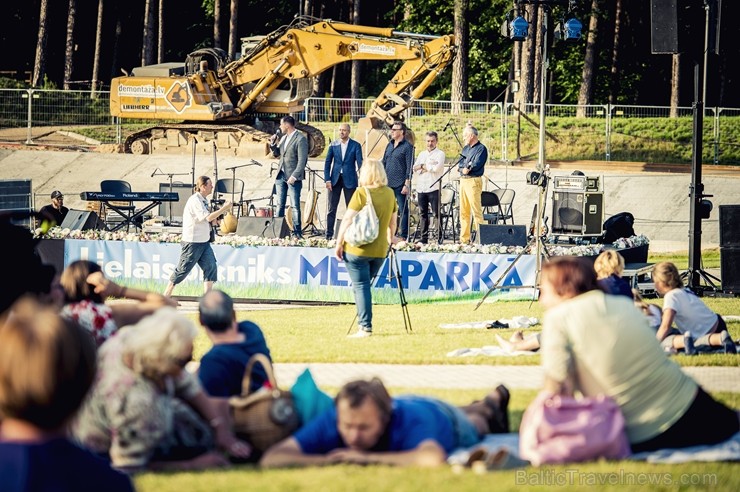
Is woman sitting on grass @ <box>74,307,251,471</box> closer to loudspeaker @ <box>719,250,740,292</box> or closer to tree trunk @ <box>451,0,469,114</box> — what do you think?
loudspeaker @ <box>719,250,740,292</box>

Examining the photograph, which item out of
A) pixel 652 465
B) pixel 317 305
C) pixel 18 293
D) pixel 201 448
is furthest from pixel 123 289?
pixel 317 305

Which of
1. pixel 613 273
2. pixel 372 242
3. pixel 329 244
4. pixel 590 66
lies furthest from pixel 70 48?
pixel 613 273

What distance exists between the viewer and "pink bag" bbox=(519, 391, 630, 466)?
6125mm

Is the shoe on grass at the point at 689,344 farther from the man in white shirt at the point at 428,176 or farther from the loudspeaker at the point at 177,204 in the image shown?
the loudspeaker at the point at 177,204

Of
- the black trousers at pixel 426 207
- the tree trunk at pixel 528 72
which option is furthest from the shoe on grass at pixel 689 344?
the tree trunk at pixel 528 72

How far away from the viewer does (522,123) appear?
1388 inches

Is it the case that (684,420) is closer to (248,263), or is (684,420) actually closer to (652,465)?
(652,465)

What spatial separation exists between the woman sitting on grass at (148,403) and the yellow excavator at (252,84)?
20.8 metres

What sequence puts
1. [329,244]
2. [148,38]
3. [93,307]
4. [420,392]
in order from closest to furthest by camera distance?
[93,307] → [420,392] → [329,244] → [148,38]

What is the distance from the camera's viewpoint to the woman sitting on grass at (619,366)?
20.3 ft

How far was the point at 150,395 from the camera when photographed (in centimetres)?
577

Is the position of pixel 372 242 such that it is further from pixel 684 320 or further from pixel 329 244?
pixel 329 244

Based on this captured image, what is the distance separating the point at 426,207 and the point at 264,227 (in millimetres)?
2857

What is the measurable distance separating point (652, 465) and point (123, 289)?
12.9 ft
